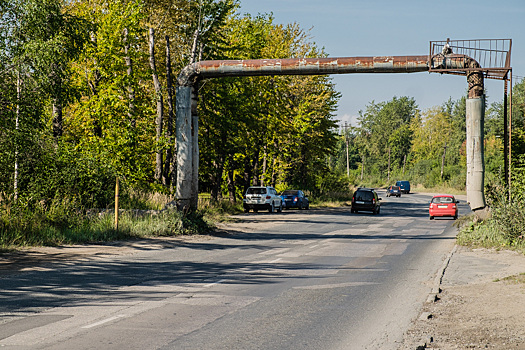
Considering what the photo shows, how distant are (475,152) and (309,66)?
21.7ft

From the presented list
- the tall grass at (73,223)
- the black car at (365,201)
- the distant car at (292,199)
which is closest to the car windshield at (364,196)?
the black car at (365,201)

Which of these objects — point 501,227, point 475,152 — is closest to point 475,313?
point 501,227

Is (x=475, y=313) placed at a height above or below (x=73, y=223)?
below

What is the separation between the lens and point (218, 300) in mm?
9625

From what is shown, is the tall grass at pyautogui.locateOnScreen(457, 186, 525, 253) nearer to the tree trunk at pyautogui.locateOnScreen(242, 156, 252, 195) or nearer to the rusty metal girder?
the rusty metal girder

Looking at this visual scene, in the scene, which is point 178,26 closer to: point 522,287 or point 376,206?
point 376,206

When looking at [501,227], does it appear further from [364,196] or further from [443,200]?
[364,196]

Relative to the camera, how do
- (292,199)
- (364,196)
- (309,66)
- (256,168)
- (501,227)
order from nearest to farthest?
(501,227) < (309,66) < (364,196) < (292,199) < (256,168)

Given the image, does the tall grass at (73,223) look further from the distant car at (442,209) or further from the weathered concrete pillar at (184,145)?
the distant car at (442,209)

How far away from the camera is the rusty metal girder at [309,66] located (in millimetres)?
21500

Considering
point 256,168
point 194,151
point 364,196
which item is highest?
point 194,151

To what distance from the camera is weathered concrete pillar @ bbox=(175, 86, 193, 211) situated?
76.2 feet

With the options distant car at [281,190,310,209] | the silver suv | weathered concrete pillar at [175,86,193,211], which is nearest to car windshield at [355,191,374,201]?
distant car at [281,190,310,209]

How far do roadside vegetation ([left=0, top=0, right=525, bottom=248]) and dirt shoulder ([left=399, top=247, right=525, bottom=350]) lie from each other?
5.89m
